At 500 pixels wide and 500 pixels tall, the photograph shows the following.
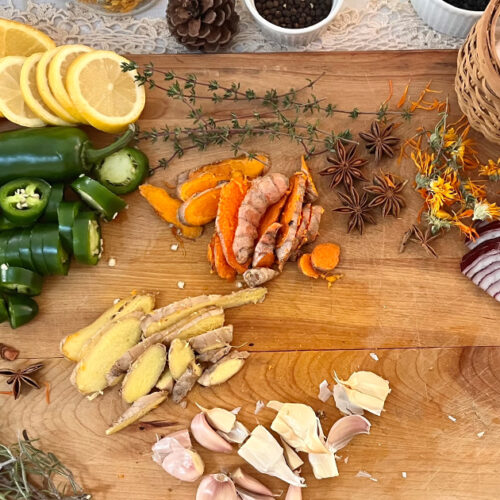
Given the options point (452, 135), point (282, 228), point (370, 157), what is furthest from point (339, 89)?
point (282, 228)

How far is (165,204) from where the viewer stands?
2500 millimetres

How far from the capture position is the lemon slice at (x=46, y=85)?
241cm

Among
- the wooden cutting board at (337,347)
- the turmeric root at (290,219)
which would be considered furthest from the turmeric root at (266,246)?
the wooden cutting board at (337,347)

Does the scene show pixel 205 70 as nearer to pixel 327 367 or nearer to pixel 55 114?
pixel 55 114

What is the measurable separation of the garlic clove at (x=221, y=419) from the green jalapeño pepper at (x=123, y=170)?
3.26ft

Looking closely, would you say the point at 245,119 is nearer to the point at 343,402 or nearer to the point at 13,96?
the point at 13,96

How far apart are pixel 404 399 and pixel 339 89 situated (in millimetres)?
1351

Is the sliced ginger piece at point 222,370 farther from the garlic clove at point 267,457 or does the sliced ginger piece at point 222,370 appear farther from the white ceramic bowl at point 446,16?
the white ceramic bowl at point 446,16

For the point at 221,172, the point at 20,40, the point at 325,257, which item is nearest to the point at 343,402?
the point at 325,257

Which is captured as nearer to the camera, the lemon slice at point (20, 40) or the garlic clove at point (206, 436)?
the garlic clove at point (206, 436)

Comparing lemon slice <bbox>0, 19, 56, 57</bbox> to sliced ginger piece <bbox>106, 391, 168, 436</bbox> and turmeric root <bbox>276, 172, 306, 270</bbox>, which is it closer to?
turmeric root <bbox>276, 172, 306, 270</bbox>

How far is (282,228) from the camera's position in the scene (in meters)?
2.42

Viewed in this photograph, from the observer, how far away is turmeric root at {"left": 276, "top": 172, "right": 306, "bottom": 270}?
2.37m

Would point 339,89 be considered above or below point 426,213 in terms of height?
above
